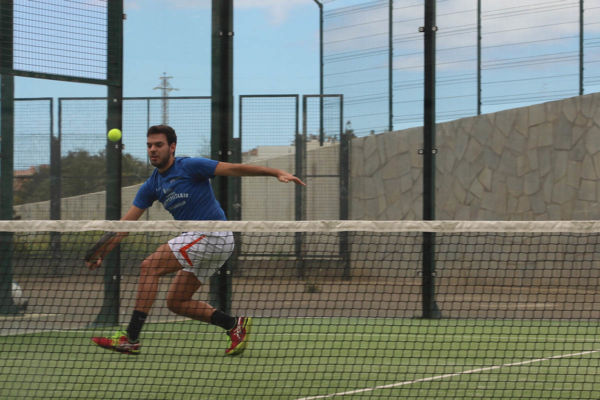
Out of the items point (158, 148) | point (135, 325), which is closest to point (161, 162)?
point (158, 148)

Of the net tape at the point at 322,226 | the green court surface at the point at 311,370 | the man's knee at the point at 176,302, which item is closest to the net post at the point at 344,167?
the green court surface at the point at 311,370

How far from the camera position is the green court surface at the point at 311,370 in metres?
4.96

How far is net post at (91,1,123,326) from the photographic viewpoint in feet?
27.6

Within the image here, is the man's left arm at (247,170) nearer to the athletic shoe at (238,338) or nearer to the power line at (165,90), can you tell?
the athletic shoe at (238,338)

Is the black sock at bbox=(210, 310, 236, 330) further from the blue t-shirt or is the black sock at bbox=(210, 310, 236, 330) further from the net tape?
the net tape

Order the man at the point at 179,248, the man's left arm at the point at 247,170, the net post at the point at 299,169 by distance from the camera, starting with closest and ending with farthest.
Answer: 1. the man's left arm at the point at 247,170
2. the man at the point at 179,248
3. the net post at the point at 299,169

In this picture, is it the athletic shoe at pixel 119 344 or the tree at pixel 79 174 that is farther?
the tree at pixel 79 174

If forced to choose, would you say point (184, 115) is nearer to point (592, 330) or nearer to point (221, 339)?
point (221, 339)

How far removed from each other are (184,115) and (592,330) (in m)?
4.05

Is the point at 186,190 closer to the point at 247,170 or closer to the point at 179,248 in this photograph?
the point at 179,248

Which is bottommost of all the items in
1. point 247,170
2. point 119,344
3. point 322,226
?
point 119,344

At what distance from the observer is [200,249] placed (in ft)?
19.5

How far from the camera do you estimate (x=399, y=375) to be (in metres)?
5.49

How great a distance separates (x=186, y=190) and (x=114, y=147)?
2638 millimetres
